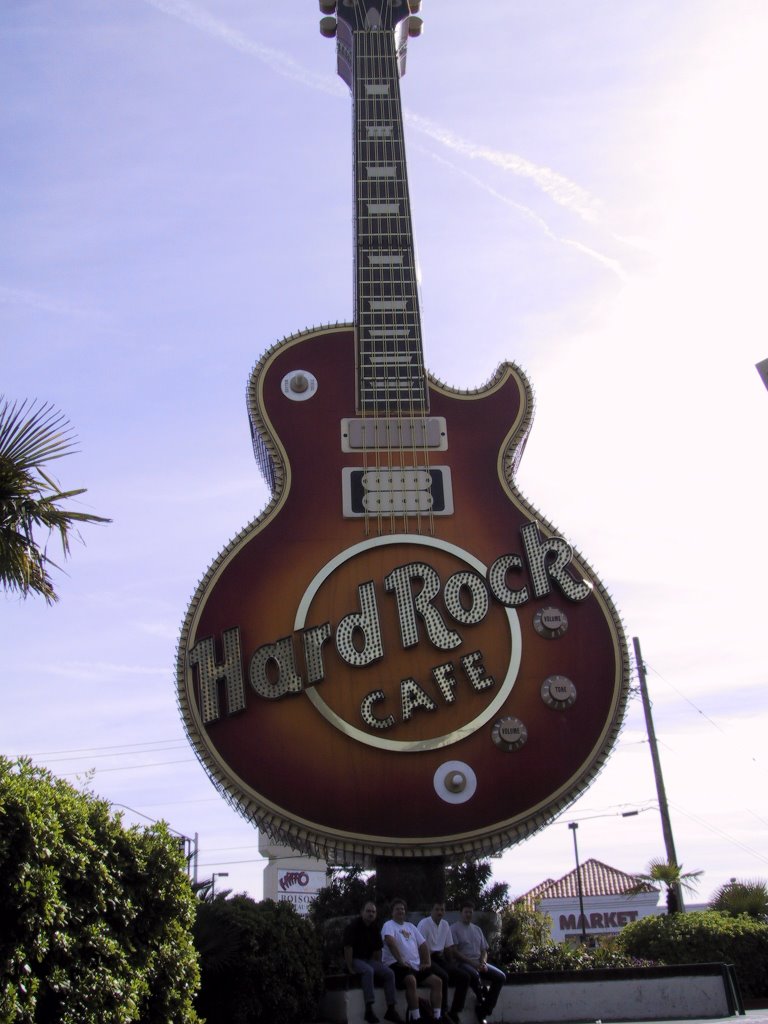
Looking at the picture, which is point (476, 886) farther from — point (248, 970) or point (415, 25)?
point (415, 25)

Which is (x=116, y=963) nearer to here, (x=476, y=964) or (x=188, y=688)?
(x=476, y=964)

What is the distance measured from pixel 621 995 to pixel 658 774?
1458 cm

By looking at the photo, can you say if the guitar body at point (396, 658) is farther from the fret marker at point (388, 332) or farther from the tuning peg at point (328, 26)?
the tuning peg at point (328, 26)

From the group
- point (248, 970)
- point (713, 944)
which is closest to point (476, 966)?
point (248, 970)

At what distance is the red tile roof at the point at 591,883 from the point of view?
4791 cm

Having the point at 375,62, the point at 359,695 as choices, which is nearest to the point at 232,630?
the point at 359,695

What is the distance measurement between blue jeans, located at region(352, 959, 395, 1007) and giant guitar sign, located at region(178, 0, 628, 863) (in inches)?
153

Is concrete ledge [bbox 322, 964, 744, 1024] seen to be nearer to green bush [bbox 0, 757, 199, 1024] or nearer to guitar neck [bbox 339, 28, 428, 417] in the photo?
green bush [bbox 0, 757, 199, 1024]

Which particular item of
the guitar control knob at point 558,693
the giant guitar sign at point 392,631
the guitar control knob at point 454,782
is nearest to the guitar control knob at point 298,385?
the giant guitar sign at point 392,631

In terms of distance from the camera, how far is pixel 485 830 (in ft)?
47.8

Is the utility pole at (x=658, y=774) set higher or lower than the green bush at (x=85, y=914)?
higher

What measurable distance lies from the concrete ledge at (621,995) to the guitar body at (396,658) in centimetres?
268

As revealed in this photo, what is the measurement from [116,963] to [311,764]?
7.19 metres

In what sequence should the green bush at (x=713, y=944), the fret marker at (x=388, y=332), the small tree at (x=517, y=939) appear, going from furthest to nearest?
1. the fret marker at (x=388, y=332)
2. the green bush at (x=713, y=944)
3. the small tree at (x=517, y=939)
